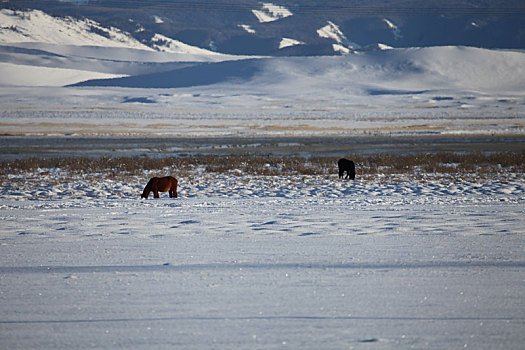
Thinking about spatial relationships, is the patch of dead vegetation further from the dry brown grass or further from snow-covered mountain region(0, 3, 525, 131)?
snow-covered mountain region(0, 3, 525, 131)

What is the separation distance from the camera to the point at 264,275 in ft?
17.3

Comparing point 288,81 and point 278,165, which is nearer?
point 278,165

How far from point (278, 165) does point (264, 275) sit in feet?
43.8

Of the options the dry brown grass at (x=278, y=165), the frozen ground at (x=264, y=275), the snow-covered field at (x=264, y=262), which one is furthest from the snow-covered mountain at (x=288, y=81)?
the frozen ground at (x=264, y=275)

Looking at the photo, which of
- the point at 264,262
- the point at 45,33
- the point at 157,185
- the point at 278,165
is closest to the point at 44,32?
the point at 45,33

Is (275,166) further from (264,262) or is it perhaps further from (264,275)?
(264,275)

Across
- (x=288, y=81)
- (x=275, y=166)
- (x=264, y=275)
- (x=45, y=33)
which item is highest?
(x=45, y=33)

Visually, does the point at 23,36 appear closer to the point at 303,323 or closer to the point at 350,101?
the point at 350,101

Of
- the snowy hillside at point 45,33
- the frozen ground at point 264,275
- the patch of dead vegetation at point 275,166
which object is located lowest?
the frozen ground at point 264,275

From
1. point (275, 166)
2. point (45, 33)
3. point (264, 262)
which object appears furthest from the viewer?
point (45, 33)

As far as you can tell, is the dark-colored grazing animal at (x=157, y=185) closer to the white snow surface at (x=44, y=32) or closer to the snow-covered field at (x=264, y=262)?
the snow-covered field at (x=264, y=262)

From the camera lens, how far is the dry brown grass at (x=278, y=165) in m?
16.6

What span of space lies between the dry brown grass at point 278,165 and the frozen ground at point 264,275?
6.39 meters

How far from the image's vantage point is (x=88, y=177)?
1527cm
